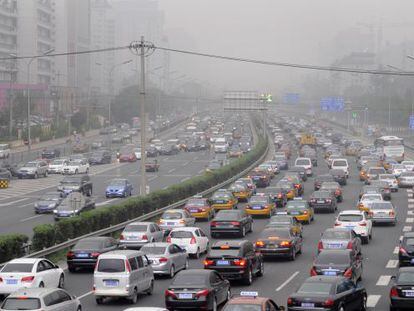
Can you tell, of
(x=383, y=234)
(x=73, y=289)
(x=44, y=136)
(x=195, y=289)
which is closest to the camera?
(x=195, y=289)

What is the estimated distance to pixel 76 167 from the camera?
88062 millimetres

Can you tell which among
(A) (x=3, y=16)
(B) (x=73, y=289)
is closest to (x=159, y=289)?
(B) (x=73, y=289)

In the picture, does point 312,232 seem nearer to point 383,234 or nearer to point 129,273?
point 383,234

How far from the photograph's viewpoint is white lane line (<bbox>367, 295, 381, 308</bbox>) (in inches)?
1065

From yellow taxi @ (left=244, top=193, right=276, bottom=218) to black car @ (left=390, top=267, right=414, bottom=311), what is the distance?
26372 mm

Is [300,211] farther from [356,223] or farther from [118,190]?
[118,190]

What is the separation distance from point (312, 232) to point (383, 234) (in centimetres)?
328

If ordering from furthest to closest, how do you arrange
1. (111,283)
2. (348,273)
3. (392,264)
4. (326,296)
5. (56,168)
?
1. (56,168)
2. (392,264)
3. (348,273)
4. (111,283)
5. (326,296)

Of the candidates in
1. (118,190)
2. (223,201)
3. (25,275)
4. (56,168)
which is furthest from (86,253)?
(56,168)

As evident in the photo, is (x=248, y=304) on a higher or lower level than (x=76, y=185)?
higher

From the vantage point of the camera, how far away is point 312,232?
151 feet

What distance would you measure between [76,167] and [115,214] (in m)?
44.4

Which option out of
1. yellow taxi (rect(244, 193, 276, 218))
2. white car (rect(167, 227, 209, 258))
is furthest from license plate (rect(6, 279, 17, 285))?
yellow taxi (rect(244, 193, 276, 218))

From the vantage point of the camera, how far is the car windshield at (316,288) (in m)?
23.2
